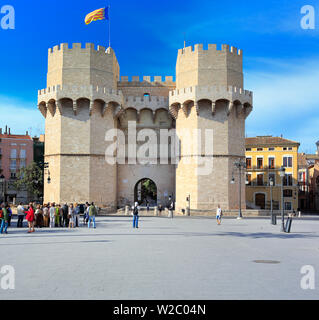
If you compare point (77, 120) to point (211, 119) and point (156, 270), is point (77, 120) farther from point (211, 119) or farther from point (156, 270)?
point (156, 270)

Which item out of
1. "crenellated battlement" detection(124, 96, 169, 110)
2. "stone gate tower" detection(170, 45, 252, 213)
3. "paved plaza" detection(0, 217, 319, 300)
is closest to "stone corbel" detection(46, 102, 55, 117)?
"crenellated battlement" detection(124, 96, 169, 110)

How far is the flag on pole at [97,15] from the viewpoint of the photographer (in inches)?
1232

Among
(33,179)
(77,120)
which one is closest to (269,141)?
(77,120)

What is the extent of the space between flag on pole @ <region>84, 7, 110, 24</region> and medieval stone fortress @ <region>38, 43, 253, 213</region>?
220cm

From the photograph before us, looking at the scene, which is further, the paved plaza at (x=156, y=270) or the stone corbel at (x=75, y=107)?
the stone corbel at (x=75, y=107)

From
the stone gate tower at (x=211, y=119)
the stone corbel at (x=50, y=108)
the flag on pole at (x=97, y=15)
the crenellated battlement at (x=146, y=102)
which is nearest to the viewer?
the flag on pole at (x=97, y=15)

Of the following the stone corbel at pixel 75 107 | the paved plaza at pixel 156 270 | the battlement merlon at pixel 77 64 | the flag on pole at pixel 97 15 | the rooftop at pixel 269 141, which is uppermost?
the flag on pole at pixel 97 15

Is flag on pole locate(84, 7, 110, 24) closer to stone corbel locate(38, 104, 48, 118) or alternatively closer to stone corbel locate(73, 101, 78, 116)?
stone corbel locate(73, 101, 78, 116)

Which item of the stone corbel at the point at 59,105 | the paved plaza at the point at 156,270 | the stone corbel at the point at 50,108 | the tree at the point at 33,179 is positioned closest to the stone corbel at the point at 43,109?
the stone corbel at the point at 50,108

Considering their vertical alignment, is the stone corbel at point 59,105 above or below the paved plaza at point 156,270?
above

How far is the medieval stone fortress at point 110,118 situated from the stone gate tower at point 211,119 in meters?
0.08

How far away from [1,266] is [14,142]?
48.1m

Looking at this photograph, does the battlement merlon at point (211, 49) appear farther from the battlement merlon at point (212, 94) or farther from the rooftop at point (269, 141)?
the rooftop at point (269, 141)
